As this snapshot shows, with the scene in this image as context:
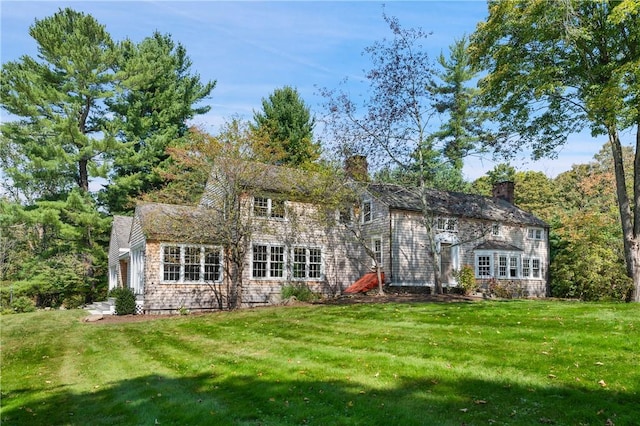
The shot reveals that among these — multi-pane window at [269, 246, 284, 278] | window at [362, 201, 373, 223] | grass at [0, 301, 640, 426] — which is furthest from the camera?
window at [362, 201, 373, 223]

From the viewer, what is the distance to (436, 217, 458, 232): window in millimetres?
26266

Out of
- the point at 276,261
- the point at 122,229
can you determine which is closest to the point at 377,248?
the point at 276,261

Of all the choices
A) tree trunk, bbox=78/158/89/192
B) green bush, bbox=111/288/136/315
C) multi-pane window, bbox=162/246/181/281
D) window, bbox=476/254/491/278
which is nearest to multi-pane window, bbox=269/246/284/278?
multi-pane window, bbox=162/246/181/281

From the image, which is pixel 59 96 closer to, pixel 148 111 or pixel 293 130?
pixel 148 111

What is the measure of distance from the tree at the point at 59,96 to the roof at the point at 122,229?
3.62 m

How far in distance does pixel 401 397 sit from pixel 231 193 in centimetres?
1510

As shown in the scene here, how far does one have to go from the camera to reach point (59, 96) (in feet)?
100

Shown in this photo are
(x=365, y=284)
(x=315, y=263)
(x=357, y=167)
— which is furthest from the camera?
(x=315, y=263)

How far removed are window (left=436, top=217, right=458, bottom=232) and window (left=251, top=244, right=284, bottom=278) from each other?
9208mm

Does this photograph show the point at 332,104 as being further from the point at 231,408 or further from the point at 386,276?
the point at 231,408

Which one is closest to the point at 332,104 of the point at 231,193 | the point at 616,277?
the point at 231,193

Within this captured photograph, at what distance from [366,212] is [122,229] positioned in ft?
47.6

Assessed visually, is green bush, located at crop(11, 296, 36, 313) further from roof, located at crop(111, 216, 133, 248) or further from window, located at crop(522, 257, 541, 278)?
window, located at crop(522, 257, 541, 278)

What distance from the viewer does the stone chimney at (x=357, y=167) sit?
2064 centimetres
